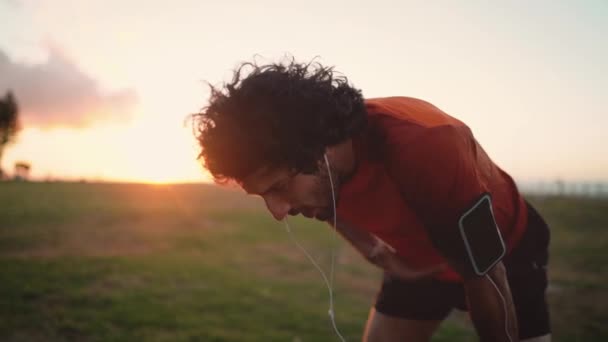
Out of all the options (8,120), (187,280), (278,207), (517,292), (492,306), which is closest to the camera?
(492,306)

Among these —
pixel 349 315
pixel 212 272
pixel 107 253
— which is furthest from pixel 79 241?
pixel 349 315

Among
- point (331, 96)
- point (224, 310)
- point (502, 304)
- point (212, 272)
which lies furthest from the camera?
point (212, 272)

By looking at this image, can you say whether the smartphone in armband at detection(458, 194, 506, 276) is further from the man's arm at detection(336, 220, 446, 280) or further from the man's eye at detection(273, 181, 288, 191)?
the man's arm at detection(336, 220, 446, 280)

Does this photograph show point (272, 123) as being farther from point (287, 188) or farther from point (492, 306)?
point (492, 306)

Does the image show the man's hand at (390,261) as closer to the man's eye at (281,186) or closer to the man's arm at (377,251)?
the man's arm at (377,251)

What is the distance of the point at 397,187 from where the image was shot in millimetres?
1800

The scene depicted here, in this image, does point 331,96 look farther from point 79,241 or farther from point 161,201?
point 161,201

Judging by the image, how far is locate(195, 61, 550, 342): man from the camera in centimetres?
162

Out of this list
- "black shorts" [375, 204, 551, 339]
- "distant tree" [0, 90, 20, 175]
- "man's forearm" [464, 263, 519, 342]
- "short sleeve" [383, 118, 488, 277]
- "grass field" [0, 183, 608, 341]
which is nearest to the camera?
"short sleeve" [383, 118, 488, 277]

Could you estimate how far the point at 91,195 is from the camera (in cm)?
1836

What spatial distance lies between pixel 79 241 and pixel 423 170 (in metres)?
10.1

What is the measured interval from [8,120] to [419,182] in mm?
56831

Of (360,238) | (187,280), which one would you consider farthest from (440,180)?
(187,280)

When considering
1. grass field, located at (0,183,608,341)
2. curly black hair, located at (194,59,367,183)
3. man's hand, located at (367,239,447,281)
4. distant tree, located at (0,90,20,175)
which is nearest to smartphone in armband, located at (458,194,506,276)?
curly black hair, located at (194,59,367,183)
